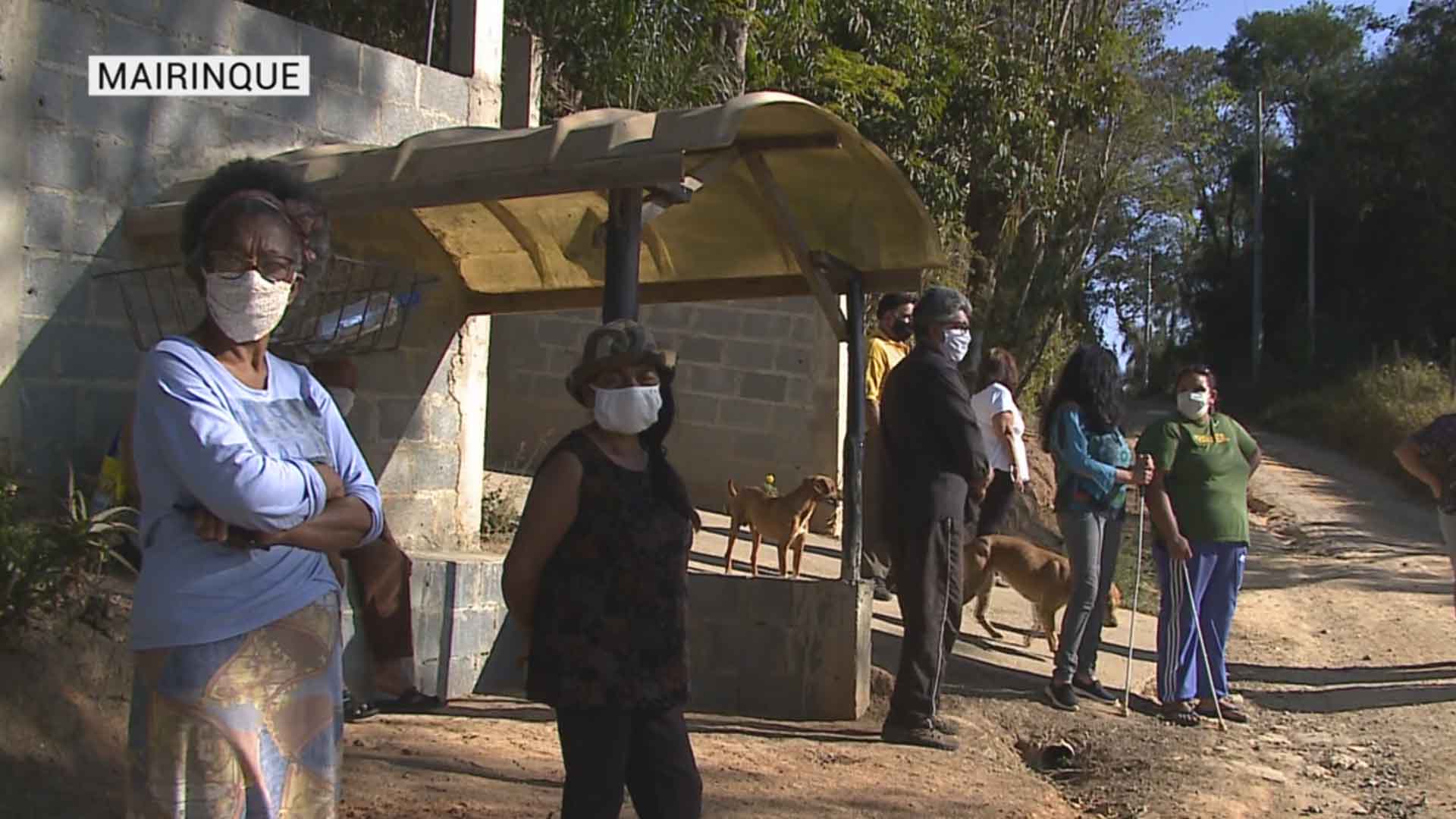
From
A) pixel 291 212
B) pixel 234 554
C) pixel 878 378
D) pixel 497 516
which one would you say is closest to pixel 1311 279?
pixel 878 378

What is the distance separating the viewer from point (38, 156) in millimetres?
5645

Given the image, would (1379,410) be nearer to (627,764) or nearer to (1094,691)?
(1094,691)

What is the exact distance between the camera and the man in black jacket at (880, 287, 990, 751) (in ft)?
18.8

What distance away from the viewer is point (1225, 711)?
7141 millimetres

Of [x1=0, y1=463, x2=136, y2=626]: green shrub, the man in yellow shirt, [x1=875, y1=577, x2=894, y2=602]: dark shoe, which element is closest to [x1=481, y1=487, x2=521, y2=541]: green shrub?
the man in yellow shirt

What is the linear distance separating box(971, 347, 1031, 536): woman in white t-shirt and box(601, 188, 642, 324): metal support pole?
3162mm

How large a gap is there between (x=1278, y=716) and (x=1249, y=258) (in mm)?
40590

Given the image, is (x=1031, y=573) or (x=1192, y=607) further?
(x=1031, y=573)

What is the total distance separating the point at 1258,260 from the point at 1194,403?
35406mm

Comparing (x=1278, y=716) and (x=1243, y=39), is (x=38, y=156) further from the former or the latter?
(x=1243, y=39)

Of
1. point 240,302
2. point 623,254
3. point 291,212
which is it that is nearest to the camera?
point 240,302

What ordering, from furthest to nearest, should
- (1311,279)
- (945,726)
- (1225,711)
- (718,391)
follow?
1. (1311,279)
2. (718,391)
3. (1225,711)
4. (945,726)

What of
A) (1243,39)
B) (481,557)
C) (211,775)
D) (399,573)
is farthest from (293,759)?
(1243,39)

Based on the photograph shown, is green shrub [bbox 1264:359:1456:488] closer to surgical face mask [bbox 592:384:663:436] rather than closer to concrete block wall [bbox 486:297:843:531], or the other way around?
concrete block wall [bbox 486:297:843:531]
